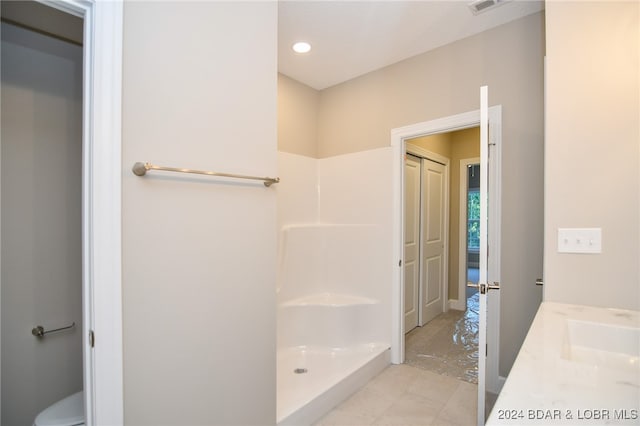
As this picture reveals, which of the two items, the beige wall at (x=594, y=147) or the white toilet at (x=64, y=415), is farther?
the white toilet at (x=64, y=415)

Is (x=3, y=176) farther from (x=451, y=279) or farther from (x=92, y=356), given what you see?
(x=451, y=279)

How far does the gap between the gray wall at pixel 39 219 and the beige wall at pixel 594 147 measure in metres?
2.58

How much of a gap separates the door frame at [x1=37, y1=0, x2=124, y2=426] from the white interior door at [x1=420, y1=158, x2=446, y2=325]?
3323 mm

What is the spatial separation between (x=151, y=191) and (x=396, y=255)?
2.08 metres

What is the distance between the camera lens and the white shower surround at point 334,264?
107 inches

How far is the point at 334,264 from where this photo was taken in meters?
3.15

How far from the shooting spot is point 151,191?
1173mm

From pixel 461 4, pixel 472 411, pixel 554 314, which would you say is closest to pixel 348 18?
pixel 461 4

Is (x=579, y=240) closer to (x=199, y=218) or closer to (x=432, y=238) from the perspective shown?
(x=199, y=218)

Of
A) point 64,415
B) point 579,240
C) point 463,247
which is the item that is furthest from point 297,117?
point 463,247

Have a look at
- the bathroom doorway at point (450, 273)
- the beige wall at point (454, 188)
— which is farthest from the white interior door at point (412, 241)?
the beige wall at point (454, 188)

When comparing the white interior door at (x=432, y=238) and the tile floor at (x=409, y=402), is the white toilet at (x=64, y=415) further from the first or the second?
the white interior door at (x=432, y=238)

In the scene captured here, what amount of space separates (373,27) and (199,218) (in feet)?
6.09

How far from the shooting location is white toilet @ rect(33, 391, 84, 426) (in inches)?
56.4
